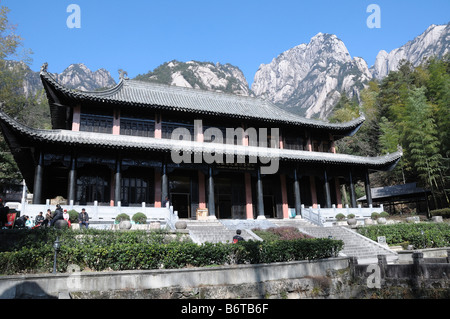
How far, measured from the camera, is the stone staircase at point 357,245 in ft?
47.7

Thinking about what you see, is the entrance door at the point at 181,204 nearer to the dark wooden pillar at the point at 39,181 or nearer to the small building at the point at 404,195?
the dark wooden pillar at the point at 39,181

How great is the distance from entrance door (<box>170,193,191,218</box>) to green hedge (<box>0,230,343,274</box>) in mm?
9579

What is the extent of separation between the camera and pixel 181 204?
21109 mm

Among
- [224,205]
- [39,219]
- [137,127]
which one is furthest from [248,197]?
[39,219]

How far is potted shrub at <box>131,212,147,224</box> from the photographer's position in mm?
15720

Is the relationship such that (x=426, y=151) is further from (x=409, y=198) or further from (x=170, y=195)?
(x=170, y=195)

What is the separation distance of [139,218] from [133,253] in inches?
282

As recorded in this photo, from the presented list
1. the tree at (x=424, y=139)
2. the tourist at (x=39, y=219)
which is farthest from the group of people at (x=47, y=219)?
the tree at (x=424, y=139)

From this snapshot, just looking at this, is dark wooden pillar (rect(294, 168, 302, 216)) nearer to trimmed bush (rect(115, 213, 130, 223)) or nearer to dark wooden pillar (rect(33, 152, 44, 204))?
trimmed bush (rect(115, 213, 130, 223))

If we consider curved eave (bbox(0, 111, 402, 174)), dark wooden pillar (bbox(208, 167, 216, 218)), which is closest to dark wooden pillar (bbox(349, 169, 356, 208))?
curved eave (bbox(0, 111, 402, 174))

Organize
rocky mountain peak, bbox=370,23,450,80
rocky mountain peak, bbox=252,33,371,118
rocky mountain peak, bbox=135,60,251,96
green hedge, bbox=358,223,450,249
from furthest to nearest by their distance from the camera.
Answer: rocky mountain peak, bbox=370,23,450,80
rocky mountain peak, bbox=252,33,371,118
rocky mountain peak, bbox=135,60,251,96
green hedge, bbox=358,223,450,249

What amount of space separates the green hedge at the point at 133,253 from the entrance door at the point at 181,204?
9579 millimetres

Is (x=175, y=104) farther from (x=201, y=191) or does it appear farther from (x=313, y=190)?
(x=313, y=190)
